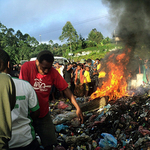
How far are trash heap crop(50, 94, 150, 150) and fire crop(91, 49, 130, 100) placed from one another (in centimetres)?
76

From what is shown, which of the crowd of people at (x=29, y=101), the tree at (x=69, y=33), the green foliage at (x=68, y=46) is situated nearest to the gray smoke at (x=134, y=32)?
the crowd of people at (x=29, y=101)

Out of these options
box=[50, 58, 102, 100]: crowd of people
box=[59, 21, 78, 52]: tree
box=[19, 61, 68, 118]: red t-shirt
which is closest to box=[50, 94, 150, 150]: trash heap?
box=[19, 61, 68, 118]: red t-shirt

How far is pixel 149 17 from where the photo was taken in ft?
29.7

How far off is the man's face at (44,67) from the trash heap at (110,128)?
2.07 m

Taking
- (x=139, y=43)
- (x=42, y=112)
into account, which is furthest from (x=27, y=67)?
(x=139, y=43)

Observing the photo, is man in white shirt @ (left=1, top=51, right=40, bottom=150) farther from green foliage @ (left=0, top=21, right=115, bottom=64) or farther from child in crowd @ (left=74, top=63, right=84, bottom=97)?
green foliage @ (left=0, top=21, right=115, bottom=64)

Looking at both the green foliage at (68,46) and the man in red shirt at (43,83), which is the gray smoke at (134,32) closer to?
the man in red shirt at (43,83)

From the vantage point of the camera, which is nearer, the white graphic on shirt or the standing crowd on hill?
the standing crowd on hill

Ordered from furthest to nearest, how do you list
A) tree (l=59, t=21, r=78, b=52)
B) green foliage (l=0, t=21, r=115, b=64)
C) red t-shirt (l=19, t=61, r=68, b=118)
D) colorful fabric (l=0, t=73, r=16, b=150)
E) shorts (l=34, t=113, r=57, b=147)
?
tree (l=59, t=21, r=78, b=52) → green foliage (l=0, t=21, r=115, b=64) → red t-shirt (l=19, t=61, r=68, b=118) → shorts (l=34, t=113, r=57, b=147) → colorful fabric (l=0, t=73, r=16, b=150)

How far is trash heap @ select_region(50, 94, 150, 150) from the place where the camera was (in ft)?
13.2

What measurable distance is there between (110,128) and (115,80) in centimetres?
378

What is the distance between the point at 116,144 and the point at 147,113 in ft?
5.52

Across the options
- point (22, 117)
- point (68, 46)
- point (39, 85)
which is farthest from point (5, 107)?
point (68, 46)

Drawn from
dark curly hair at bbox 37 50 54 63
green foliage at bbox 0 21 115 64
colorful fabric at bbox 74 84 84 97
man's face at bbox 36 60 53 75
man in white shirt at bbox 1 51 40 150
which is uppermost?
green foliage at bbox 0 21 115 64
